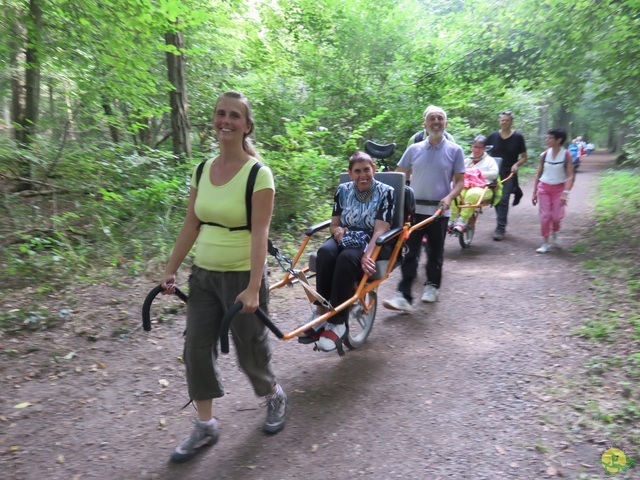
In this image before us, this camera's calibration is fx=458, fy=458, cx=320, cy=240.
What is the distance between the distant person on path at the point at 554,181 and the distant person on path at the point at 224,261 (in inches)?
241

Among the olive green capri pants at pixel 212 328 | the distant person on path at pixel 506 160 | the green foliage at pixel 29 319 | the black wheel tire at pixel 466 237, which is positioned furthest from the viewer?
the distant person on path at pixel 506 160

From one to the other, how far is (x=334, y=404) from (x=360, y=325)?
4.08 ft

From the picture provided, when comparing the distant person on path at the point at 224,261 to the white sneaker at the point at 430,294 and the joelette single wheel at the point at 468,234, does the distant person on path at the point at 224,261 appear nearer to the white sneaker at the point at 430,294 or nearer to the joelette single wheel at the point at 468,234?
the white sneaker at the point at 430,294

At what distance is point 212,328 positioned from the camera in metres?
2.79

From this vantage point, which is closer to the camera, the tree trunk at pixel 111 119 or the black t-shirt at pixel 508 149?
the tree trunk at pixel 111 119

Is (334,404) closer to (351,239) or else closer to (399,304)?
(351,239)

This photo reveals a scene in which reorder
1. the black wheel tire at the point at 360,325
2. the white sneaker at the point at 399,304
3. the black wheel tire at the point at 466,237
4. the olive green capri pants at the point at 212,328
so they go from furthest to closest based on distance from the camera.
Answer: the black wheel tire at the point at 466,237
the white sneaker at the point at 399,304
the black wheel tire at the point at 360,325
the olive green capri pants at the point at 212,328

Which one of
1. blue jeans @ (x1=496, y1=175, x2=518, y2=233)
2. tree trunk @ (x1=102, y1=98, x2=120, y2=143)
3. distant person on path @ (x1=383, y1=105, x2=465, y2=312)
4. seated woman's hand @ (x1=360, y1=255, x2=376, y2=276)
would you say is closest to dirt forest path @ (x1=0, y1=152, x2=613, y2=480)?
distant person on path @ (x1=383, y1=105, x2=465, y2=312)

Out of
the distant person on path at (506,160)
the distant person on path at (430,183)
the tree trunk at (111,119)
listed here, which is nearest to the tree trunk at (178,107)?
the tree trunk at (111,119)

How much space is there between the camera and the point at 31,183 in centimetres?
656

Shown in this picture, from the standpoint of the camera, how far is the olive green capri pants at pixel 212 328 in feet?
8.87

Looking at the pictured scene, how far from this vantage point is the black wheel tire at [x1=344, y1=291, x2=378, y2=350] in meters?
4.34

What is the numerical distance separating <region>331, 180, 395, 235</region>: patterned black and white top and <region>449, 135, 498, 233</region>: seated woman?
11.8 feet

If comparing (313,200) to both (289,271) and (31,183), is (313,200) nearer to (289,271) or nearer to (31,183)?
(31,183)
